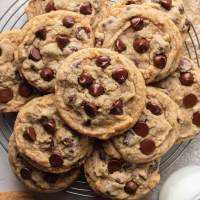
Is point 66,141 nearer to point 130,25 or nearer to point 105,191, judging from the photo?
point 105,191

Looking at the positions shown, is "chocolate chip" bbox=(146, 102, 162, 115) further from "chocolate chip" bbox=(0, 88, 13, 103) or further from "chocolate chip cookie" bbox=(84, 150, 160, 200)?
"chocolate chip" bbox=(0, 88, 13, 103)

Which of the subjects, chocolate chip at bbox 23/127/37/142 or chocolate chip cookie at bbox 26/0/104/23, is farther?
chocolate chip cookie at bbox 26/0/104/23

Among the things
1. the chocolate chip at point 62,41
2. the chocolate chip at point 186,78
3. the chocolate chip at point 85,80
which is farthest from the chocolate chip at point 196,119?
the chocolate chip at point 62,41

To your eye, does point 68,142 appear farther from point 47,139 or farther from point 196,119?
point 196,119

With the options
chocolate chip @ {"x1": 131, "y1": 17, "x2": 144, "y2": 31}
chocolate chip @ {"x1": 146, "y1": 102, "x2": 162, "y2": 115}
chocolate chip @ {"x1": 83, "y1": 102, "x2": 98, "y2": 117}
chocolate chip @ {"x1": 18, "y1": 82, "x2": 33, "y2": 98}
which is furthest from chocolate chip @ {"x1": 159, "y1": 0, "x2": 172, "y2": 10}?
chocolate chip @ {"x1": 18, "y1": 82, "x2": 33, "y2": 98}

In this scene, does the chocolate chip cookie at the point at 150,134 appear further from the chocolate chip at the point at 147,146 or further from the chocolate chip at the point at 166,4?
the chocolate chip at the point at 166,4

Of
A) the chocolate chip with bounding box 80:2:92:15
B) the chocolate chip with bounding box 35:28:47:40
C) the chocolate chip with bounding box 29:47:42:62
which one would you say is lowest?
the chocolate chip with bounding box 29:47:42:62

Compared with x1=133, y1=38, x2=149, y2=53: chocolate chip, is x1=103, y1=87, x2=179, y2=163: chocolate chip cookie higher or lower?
lower
